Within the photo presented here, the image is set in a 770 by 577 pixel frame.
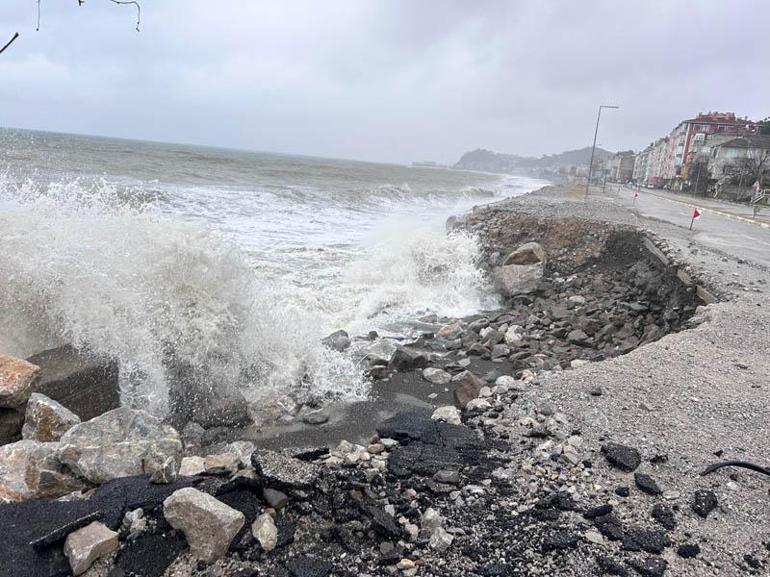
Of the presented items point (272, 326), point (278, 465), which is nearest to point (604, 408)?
point (278, 465)

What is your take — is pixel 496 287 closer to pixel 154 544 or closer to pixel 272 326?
pixel 272 326

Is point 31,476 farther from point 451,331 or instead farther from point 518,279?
point 518,279

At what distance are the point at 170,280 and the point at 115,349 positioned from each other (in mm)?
1237

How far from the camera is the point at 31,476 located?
3297mm

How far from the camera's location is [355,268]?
11.6 metres

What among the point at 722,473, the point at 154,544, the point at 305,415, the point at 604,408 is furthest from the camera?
the point at 305,415

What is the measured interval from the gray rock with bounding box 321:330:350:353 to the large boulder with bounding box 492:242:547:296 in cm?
476

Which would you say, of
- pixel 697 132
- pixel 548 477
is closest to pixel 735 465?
pixel 548 477

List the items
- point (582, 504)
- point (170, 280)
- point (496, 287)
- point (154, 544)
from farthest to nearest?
point (496, 287) < point (170, 280) < point (582, 504) < point (154, 544)

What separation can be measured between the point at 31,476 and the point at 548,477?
3446 millimetres

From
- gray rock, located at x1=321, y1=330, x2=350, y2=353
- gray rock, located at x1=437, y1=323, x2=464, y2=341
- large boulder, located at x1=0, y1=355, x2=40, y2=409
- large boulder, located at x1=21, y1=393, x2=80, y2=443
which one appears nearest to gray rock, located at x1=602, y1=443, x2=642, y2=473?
gray rock, located at x1=321, y1=330, x2=350, y2=353

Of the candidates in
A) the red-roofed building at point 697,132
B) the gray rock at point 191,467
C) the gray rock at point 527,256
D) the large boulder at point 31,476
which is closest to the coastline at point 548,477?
the gray rock at point 191,467

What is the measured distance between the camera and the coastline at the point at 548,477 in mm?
2723

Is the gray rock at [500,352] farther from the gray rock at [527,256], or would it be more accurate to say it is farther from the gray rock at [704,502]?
the gray rock at [527,256]
